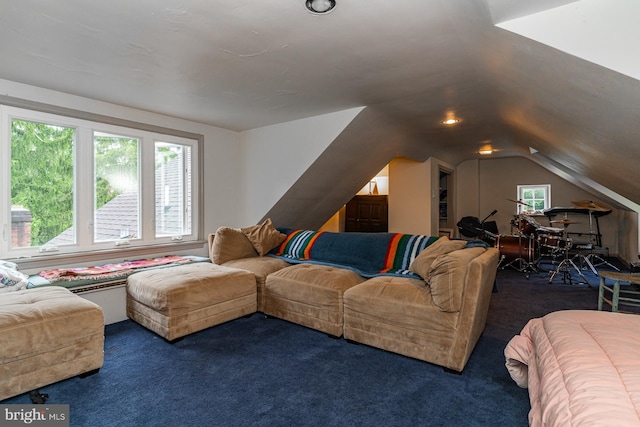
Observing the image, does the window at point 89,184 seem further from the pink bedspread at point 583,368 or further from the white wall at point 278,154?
the pink bedspread at point 583,368

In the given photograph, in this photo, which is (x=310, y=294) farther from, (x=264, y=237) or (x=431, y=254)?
(x=264, y=237)

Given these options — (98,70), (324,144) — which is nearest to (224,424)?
(98,70)

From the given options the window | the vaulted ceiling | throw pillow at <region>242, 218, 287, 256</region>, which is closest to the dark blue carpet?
the window

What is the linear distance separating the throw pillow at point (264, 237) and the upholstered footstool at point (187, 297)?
2.33 feet

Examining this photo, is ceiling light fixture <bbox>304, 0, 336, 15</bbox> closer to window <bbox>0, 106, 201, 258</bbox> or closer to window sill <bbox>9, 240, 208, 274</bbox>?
window <bbox>0, 106, 201, 258</bbox>

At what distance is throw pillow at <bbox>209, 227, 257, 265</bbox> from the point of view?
3562 mm

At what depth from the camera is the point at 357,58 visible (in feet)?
7.44

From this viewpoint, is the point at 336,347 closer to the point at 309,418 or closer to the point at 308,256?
the point at 309,418

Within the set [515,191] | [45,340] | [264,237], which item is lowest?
[45,340]

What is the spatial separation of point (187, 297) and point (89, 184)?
5.51 feet

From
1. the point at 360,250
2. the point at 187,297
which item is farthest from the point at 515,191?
the point at 187,297

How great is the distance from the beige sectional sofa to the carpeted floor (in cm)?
14

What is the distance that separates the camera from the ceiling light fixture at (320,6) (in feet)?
5.28

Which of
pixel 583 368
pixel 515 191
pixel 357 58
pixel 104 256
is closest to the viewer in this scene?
pixel 583 368
